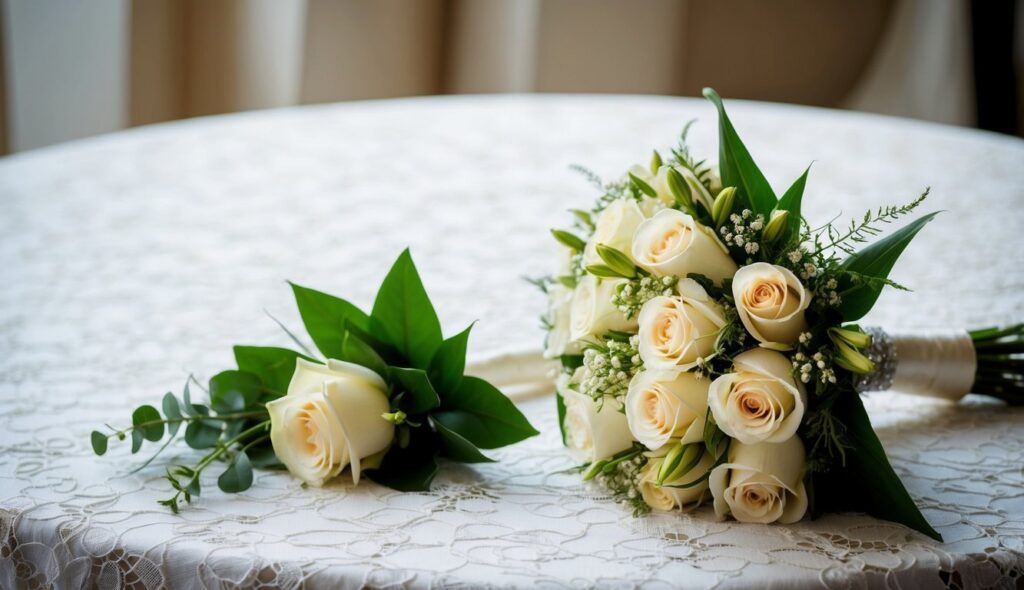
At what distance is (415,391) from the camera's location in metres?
0.99


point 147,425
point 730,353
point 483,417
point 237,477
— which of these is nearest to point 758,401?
point 730,353

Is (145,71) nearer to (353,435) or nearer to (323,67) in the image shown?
(323,67)

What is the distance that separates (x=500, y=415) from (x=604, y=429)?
12 centimetres

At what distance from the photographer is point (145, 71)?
3.57m

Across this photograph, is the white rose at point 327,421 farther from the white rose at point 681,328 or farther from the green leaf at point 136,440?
the white rose at point 681,328

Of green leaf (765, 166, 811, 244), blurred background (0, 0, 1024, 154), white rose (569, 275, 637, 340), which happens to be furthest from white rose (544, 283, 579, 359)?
blurred background (0, 0, 1024, 154)

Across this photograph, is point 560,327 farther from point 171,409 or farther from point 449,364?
point 171,409

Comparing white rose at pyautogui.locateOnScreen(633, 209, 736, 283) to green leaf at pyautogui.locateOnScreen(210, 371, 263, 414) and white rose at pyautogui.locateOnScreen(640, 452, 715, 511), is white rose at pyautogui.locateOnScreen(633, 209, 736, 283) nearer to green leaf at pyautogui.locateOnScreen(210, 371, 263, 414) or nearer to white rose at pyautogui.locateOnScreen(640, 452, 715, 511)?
white rose at pyautogui.locateOnScreen(640, 452, 715, 511)

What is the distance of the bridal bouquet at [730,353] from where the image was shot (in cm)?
87

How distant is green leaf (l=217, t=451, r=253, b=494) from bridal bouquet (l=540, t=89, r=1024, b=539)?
13.2 inches

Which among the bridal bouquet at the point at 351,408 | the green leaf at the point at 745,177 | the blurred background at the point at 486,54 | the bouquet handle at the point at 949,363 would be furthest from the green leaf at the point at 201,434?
the blurred background at the point at 486,54

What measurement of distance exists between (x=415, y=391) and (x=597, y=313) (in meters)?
0.20

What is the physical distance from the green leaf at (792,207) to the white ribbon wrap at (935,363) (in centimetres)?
33

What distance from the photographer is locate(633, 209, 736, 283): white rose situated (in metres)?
0.91
